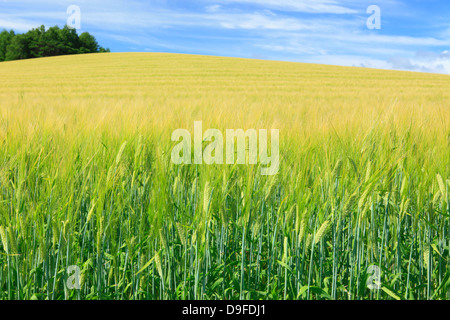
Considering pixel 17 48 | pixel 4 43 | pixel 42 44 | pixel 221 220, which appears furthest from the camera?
pixel 4 43

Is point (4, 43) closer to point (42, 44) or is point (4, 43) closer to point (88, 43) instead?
point (42, 44)

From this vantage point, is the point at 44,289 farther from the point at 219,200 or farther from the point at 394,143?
the point at 394,143

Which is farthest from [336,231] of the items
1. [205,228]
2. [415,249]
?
[205,228]

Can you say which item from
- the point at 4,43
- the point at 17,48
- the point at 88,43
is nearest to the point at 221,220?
the point at 17,48

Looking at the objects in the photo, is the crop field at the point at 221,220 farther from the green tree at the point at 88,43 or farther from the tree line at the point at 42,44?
the green tree at the point at 88,43

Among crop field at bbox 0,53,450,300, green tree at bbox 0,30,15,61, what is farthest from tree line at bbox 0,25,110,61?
crop field at bbox 0,53,450,300

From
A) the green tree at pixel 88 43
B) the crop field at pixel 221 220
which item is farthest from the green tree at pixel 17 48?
the crop field at pixel 221 220

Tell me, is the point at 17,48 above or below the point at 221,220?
above

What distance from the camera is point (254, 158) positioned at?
1107 mm

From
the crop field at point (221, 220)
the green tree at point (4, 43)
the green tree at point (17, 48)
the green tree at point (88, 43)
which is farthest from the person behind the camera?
the green tree at point (88, 43)

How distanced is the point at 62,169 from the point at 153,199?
31 cm

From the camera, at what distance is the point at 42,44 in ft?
120

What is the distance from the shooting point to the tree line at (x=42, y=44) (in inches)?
1412

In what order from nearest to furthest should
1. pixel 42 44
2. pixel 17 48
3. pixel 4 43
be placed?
pixel 17 48 → pixel 42 44 → pixel 4 43
